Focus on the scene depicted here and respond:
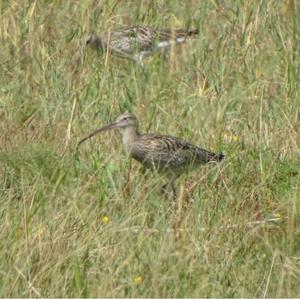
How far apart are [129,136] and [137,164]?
20 cm

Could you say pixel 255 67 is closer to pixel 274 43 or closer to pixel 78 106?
pixel 274 43

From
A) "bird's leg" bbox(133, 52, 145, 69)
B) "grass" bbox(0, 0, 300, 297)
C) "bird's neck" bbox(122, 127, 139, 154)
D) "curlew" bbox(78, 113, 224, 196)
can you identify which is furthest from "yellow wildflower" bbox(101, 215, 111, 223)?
"bird's leg" bbox(133, 52, 145, 69)

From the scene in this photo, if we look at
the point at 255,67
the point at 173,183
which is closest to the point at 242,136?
the point at 173,183

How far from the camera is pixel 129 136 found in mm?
9516

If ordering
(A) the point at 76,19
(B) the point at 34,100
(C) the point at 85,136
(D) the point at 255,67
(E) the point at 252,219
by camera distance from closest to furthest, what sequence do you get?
(E) the point at 252,219, (C) the point at 85,136, (B) the point at 34,100, (D) the point at 255,67, (A) the point at 76,19

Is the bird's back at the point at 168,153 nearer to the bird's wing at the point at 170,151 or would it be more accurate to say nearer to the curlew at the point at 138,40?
the bird's wing at the point at 170,151

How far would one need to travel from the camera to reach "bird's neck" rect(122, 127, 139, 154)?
31.0 feet

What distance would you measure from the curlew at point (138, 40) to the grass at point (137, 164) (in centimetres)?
10

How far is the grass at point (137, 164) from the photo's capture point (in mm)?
6996

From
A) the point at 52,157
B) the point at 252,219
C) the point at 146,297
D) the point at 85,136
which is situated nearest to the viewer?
the point at 146,297

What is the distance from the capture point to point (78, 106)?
9750 mm

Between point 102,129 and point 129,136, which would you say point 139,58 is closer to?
point 129,136

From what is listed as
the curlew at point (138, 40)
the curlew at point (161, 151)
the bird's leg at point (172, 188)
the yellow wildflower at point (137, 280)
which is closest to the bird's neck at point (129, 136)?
the curlew at point (161, 151)

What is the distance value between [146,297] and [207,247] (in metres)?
0.70
